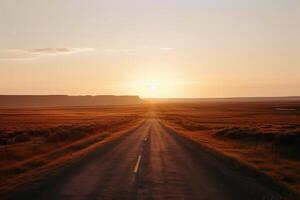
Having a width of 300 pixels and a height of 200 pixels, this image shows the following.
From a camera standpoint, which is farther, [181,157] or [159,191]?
[181,157]

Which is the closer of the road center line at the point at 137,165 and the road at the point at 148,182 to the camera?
the road at the point at 148,182

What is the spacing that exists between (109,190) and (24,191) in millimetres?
2832

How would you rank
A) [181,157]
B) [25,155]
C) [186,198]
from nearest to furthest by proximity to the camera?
[186,198]
[181,157]
[25,155]

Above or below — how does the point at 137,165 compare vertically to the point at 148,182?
below

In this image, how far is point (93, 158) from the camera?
2211cm

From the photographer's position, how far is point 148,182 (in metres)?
14.5

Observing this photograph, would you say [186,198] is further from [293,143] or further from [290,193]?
[293,143]

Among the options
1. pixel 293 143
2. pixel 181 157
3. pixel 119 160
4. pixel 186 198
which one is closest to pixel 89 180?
pixel 186 198

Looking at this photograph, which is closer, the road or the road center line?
the road

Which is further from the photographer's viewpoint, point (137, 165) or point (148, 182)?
point (137, 165)

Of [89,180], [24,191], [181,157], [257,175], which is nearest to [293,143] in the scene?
[181,157]

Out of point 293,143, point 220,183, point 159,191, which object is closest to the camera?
point 159,191

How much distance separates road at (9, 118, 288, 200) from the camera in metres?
12.2

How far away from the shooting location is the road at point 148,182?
1225cm
